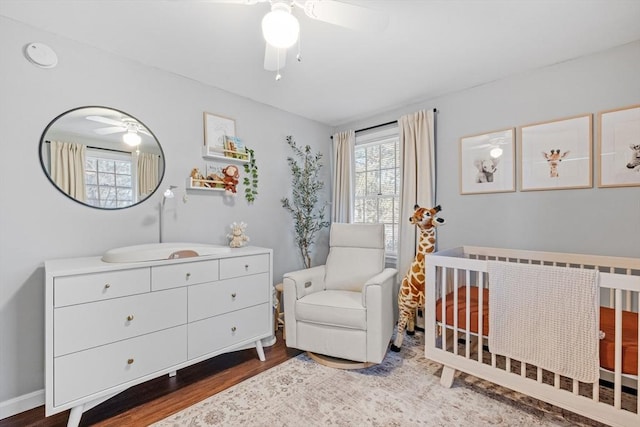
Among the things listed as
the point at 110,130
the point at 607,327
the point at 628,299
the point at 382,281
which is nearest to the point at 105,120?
the point at 110,130

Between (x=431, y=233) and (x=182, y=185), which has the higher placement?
(x=182, y=185)

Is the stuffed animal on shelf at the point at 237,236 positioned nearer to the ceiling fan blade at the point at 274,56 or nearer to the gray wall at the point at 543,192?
the ceiling fan blade at the point at 274,56

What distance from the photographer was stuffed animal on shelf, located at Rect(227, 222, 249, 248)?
2.55 m

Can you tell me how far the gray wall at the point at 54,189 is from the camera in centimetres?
170

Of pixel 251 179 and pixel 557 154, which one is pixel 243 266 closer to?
pixel 251 179

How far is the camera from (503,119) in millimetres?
2465

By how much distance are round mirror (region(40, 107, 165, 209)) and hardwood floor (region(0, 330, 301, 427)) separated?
1.29m

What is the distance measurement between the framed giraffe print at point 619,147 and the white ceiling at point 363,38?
0.49 meters

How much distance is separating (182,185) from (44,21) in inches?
49.7

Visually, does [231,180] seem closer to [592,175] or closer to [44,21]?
[44,21]

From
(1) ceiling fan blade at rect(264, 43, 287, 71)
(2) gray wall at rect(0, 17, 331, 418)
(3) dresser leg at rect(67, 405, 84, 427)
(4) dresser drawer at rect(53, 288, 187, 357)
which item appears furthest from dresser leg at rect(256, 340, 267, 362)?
(1) ceiling fan blade at rect(264, 43, 287, 71)

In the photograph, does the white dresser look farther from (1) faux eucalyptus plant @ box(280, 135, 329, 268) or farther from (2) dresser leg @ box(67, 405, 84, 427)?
(1) faux eucalyptus plant @ box(280, 135, 329, 268)

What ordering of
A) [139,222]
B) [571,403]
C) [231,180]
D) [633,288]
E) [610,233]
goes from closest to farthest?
[633,288]
[571,403]
[610,233]
[139,222]
[231,180]

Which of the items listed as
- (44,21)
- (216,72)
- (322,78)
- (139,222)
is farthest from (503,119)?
(44,21)
